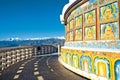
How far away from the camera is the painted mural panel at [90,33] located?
18.0 m

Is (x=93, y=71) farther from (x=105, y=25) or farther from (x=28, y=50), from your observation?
(x=28, y=50)

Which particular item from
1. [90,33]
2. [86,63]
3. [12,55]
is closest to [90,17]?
[90,33]

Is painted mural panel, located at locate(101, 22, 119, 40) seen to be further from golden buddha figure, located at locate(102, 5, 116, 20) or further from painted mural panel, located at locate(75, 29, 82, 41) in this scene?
painted mural panel, located at locate(75, 29, 82, 41)

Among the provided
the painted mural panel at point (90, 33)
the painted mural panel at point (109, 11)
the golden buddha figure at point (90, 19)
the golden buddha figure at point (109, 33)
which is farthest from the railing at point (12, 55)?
the painted mural panel at point (109, 11)

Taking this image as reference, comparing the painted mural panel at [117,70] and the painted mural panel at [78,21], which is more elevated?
the painted mural panel at [78,21]

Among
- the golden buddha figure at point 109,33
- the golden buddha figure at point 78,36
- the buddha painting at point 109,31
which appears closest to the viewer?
the buddha painting at point 109,31

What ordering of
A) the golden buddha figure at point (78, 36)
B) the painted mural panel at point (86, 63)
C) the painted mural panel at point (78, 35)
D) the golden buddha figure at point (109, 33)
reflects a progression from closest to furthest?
the golden buddha figure at point (109, 33)
the painted mural panel at point (86, 63)
the painted mural panel at point (78, 35)
the golden buddha figure at point (78, 36)

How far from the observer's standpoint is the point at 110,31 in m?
15.6

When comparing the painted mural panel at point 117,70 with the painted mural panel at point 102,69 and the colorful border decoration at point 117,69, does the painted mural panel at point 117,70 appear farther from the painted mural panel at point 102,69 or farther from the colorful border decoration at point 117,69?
the painted mural panel at point 102,69

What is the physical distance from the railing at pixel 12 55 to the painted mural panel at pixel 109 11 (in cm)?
1607

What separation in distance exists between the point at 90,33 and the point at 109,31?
3.17 m

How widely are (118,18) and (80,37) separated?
7137 millimetres

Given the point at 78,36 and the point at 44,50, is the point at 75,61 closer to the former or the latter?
the point at 78,36

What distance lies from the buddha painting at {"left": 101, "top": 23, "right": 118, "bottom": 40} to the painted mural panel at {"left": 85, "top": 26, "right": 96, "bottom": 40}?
1.38m
